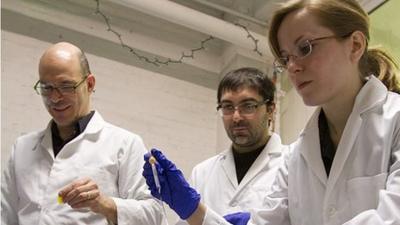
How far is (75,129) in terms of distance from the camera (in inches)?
66.2

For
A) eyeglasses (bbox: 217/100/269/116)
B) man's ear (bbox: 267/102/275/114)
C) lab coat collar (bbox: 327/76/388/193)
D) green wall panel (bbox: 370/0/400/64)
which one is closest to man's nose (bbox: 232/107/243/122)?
eyeglasses (bbox: 217/100/269/116)

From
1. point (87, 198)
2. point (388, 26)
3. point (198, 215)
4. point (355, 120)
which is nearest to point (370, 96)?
point (355, 120)

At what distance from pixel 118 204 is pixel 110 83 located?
5.15 feet

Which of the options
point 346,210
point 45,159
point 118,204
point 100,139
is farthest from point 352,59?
point 45,159

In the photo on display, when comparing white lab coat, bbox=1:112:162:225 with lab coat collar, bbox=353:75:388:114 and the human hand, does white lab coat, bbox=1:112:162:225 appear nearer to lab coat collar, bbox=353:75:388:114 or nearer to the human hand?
the human hand

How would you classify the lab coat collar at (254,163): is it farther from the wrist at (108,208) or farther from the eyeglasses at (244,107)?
the wrist at (108,208)

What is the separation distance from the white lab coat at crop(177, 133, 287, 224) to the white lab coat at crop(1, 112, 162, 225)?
0.74 feet

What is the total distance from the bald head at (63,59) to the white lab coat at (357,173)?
0.83 meters

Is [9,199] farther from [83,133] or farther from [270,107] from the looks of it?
[270,107]

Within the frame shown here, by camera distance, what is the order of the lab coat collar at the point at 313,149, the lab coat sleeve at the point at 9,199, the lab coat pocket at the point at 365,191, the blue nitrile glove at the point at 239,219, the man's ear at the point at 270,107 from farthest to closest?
the man's ear at the point at 270,107
the lab coat sleeve at the point at 9,199
the blue nitrile glove at the point at 239,219
the lab coat collar at the point at 313,149
the lab coat pocket at the point at 365,191

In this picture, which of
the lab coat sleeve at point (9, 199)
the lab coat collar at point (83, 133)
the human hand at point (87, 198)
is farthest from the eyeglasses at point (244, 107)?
the lab coat sleeve at point (9, 199)

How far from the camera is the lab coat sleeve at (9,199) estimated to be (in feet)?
5.23

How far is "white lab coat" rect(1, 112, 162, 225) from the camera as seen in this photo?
4.90ft

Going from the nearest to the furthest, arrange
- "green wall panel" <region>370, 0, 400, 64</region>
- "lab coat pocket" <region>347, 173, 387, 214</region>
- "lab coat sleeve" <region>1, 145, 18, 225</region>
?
"lab coat pocket" <region>347, 173, 387, 214</region> → "lab coat sleeve" <region>1, 145, 18, 225</region> → "green wall panel" <region>370, 0, 400, 64</region>
